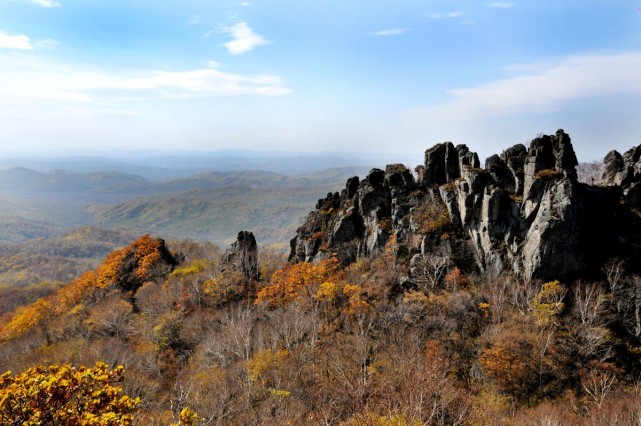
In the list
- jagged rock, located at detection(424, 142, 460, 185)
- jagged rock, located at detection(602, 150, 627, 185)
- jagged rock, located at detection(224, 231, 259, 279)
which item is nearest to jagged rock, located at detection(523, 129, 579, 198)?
jagged rock, located at detection(602, 150, 627, 185)

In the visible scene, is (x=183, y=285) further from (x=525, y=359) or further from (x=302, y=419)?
(x=525, y=359)

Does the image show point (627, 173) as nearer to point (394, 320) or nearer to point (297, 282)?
point (394, 320)

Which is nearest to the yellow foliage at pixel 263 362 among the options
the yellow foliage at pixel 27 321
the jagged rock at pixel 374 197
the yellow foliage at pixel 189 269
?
the jagged rock at pixel 374 197

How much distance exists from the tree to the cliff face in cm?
5883

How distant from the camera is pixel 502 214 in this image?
208 ft

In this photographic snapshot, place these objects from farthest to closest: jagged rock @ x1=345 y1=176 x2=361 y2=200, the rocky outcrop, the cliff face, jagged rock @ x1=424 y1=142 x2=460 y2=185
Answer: jagged rock @ x1=345 y1=176 x2=361 y2=200
jagged rock @ x1=424 y1=142 x2=460 y2=185
the rocky outcrop
the cliff face

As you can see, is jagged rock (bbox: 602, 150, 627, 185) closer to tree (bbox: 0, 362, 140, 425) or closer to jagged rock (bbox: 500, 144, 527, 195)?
jagged rock (bbox: 500, 144, 527, 195)

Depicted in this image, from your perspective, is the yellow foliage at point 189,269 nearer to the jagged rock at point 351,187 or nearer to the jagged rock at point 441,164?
the jagged rock at point 351,187

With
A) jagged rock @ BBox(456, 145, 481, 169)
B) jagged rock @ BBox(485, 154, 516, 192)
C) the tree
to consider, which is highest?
jagged rock @ BBox(456, 145, 481, 169)

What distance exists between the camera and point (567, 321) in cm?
5138

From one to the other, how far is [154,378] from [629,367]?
61741mm

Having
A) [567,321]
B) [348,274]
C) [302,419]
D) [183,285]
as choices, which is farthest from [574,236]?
[183,285]

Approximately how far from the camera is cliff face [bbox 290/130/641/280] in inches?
2233

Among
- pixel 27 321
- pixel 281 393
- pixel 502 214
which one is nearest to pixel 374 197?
pixel 502 214
